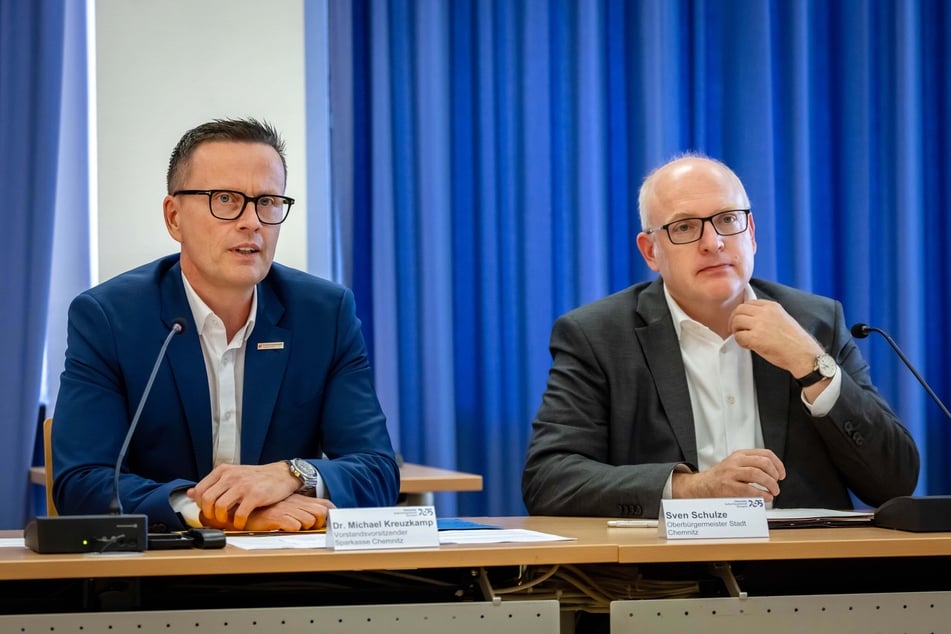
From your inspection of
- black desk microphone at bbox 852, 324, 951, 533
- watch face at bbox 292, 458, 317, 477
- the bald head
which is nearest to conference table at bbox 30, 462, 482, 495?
the bald head

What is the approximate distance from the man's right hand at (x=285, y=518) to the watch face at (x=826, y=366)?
1.16 m

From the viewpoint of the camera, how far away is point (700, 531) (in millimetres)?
1744

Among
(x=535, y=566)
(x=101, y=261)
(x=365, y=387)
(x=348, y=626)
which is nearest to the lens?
(x=348, y=626)

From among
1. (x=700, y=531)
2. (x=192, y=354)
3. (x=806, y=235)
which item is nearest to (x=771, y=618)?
(x=700, y=531)

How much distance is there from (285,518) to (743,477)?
0.89 metres

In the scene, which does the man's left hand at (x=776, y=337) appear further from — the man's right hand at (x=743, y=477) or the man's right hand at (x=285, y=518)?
the man's right hand at (x=285, y=518)

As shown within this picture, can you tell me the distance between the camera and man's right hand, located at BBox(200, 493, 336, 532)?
2.01 meters

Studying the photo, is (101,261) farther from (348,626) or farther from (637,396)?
(348,626)

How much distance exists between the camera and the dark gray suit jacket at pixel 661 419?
2.51 meters

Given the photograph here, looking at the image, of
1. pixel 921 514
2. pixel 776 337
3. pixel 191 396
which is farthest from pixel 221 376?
pixel 921 514

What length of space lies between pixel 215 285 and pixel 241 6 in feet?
6.80

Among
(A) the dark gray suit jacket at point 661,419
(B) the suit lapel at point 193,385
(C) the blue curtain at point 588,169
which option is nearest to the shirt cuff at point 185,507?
(B) the suit lapel at point 193,385

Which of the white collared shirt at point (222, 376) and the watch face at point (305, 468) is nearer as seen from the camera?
the watch face at point (305, 468)

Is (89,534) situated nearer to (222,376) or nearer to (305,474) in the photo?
(305,474)
